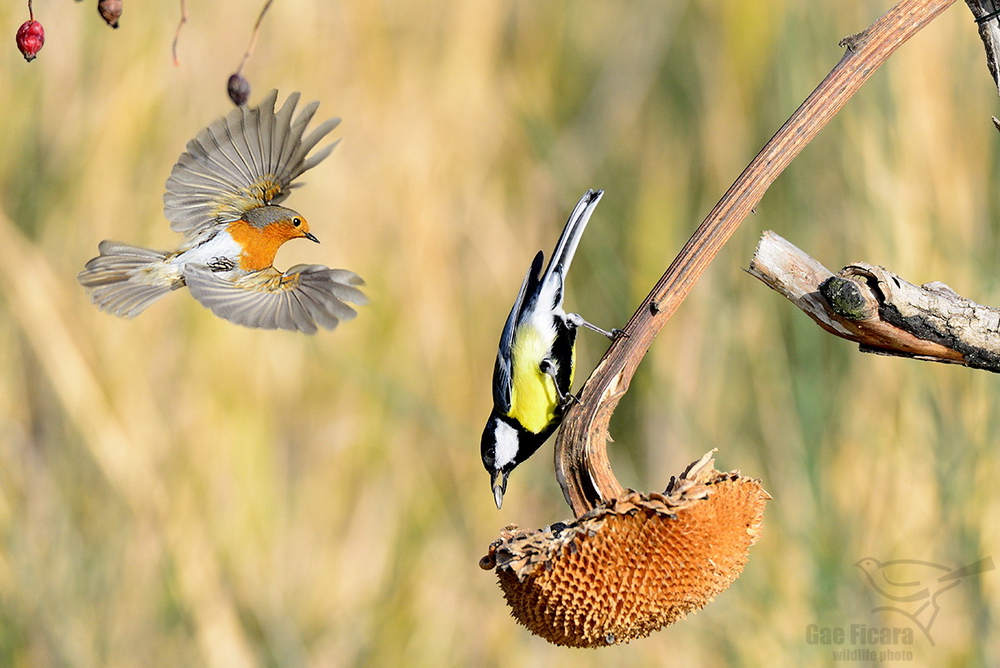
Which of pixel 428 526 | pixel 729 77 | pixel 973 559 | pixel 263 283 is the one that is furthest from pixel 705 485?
pixel 729 77

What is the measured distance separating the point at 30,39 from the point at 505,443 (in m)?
1.15

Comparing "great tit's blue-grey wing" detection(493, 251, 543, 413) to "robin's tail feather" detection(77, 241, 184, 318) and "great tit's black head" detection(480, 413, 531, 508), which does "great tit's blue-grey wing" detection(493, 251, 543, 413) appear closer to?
"great tit's black head" detection(480, 413, 531, 508)

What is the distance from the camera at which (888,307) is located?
1031 millimetres

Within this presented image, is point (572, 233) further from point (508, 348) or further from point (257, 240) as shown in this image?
point (257, 240)

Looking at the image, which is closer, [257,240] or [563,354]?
[257,240]

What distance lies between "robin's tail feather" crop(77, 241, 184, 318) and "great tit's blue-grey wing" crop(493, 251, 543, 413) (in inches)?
27.4

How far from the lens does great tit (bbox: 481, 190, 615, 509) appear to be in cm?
197

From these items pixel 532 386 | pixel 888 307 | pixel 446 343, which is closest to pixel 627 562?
pixel 888 307

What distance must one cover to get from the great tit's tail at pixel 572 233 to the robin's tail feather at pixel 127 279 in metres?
0.63

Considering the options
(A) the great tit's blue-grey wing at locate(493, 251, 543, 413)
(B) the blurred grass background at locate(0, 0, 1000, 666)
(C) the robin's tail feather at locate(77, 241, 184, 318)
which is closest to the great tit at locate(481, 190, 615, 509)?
(A) the great tit's blue-grey wing at locate(493, 251, 543, 413)

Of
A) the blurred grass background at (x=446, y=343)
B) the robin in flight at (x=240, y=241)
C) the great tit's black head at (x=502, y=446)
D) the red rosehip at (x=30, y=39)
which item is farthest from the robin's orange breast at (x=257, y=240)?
the blurred grass background at (x=446, y=343)

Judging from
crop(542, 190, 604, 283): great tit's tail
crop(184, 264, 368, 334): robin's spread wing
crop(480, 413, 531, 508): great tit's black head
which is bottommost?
crop(480, 413, 531, 508): great tit's black head

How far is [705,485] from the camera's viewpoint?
3.75ft

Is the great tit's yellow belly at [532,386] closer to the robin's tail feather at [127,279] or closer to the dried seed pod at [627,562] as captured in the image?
the robin's tail feather at [127,279]
